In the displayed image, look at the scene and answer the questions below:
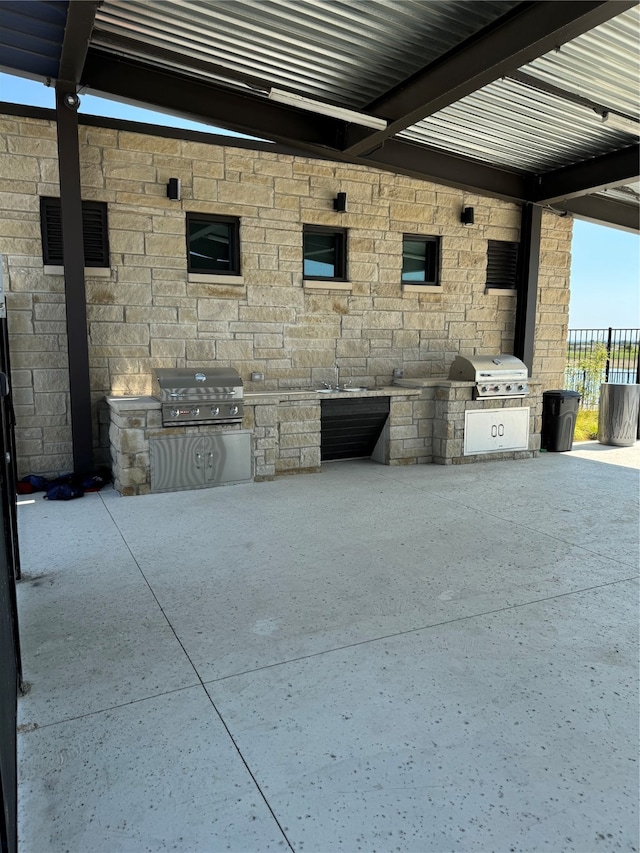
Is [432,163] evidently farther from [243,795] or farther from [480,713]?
[243,795]

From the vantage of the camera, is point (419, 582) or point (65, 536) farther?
point (65, 536)

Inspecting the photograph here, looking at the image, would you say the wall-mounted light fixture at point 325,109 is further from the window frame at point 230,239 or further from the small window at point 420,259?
the small window at point 420,259

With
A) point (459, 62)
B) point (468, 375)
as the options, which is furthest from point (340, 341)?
point (459, 62)

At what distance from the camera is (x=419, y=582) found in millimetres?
3338

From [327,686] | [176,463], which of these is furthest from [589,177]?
[327,686]

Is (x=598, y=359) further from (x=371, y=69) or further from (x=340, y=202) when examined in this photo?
(x=371, y=69)

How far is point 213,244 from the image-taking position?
20.0ft

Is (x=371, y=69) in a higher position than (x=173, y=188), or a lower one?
higher

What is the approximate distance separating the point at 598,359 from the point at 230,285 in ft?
21.8

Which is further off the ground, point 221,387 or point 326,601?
point 221,387

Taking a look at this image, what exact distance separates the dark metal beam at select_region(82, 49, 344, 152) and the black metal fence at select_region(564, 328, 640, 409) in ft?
17.8

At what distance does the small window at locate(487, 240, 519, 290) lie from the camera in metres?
7.87

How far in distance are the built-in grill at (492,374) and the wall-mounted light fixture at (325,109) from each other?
2686mm

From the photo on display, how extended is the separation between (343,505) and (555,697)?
2.80 meters
